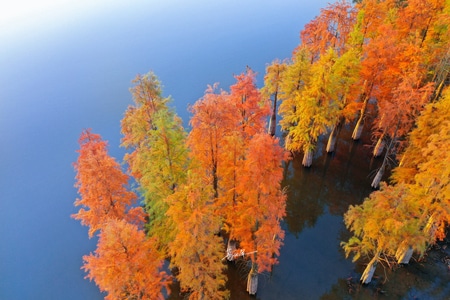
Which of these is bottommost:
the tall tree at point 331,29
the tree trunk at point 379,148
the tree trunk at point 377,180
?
the tree trunk at point 377,180

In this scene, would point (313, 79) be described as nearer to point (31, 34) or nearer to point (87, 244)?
point (87, 244)

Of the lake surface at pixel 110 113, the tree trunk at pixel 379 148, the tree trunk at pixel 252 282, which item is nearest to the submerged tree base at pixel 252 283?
the tree trunk at pixel 252 282

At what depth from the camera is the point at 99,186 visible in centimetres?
2319

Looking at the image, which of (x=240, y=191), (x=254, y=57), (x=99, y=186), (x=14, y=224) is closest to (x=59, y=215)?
(x=14, y=224)

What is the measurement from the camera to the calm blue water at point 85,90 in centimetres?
3209

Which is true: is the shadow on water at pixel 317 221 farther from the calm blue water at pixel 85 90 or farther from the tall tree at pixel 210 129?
the tall tree at pixel 210 129

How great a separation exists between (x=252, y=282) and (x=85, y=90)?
4784 centimetres

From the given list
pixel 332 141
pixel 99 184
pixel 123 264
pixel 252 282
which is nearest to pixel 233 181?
pixel 252 282

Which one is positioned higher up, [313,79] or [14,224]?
[313,79]

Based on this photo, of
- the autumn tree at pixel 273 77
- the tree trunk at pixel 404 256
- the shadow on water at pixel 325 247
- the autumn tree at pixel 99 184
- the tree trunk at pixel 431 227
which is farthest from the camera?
the autumn tree at pixel 273 77

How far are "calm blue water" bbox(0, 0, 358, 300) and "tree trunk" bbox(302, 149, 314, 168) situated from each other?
7.77 meters

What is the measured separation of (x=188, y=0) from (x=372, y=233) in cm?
9387

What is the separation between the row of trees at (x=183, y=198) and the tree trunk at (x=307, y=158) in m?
16.6

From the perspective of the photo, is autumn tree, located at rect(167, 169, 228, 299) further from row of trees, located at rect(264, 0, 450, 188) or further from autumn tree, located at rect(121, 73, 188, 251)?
row of trees, located at rect(264, 0, 450, 188)
